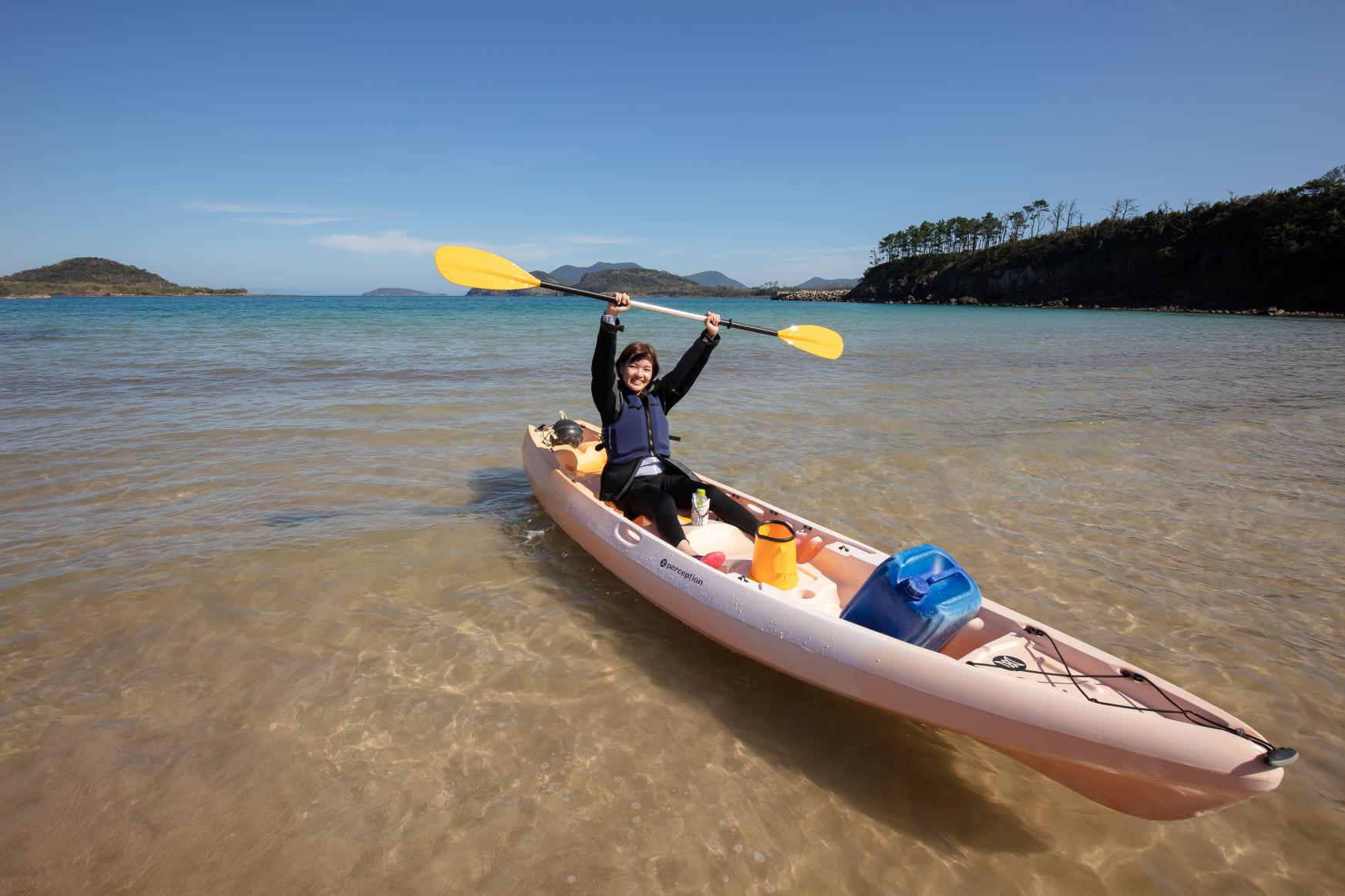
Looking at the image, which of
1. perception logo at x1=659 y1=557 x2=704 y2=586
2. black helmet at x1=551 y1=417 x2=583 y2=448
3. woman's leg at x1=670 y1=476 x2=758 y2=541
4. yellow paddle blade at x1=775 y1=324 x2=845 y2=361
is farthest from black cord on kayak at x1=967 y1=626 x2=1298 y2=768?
black helmet at x1=551 y1=417 x2=583 y2=448

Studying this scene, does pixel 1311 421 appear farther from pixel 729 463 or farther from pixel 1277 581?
pixel 729 463

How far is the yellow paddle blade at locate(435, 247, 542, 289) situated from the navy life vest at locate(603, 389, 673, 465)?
208cm

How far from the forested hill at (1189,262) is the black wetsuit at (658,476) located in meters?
63.0

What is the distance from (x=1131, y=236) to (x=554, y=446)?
7912 cm

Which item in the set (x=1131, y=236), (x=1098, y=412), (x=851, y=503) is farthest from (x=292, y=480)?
(x=1131, y=236)

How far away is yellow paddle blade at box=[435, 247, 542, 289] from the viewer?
627 cm

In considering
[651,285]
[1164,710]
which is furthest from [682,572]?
[651,285]

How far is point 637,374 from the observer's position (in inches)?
199

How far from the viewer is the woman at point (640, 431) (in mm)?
4832

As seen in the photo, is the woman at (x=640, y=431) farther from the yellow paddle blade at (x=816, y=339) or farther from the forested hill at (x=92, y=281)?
the forested hill at (x=92, y=281)

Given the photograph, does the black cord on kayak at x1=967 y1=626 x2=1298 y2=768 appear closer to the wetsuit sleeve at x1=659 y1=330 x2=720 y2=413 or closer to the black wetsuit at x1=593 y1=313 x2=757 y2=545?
the black wetsuit at x1=593 y1=313 x2=757 y2=545

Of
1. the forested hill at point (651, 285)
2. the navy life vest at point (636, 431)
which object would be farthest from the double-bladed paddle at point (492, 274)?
the forested hill at point (651, 285)

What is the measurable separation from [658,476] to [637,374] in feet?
2.92

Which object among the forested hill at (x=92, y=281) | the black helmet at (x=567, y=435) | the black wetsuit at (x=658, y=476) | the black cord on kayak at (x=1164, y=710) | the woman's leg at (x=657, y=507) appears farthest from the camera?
the forested hill at (x=92, y=281)
